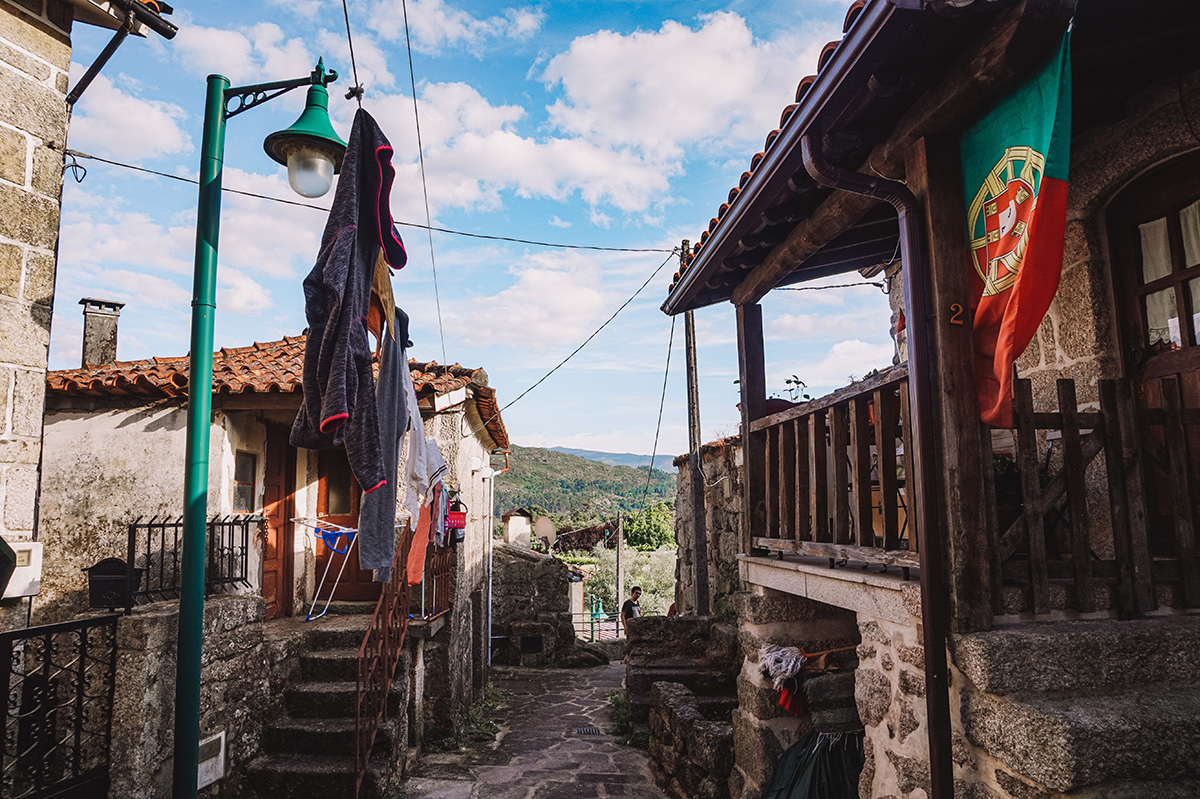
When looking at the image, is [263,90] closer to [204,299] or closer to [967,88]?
[204,299]

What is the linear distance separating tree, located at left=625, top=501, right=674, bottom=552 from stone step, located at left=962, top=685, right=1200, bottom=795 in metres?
33.3

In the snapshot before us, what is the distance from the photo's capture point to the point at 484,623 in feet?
44.3

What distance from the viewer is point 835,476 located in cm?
411

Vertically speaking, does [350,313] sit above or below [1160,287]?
below

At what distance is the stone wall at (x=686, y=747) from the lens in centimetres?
580

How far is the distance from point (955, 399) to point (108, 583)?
20.1 ft

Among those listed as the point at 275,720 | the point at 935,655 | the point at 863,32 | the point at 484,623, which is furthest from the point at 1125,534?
the point at 484,623

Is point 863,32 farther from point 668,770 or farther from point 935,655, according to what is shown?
point 668,770

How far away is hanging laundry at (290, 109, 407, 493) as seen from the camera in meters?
3.43

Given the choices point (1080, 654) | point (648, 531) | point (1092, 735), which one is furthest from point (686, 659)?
point (648, 531)

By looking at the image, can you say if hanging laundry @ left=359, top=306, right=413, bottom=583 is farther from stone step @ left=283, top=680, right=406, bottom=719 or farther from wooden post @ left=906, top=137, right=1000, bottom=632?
stone step @ left=283, top=680, right=406, bottom=719

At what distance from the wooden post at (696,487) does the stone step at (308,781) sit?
5.69 meters

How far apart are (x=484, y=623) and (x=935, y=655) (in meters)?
11.5

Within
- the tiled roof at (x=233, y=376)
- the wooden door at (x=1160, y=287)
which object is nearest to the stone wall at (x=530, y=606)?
the tiled roof at (x=233, y=376)
